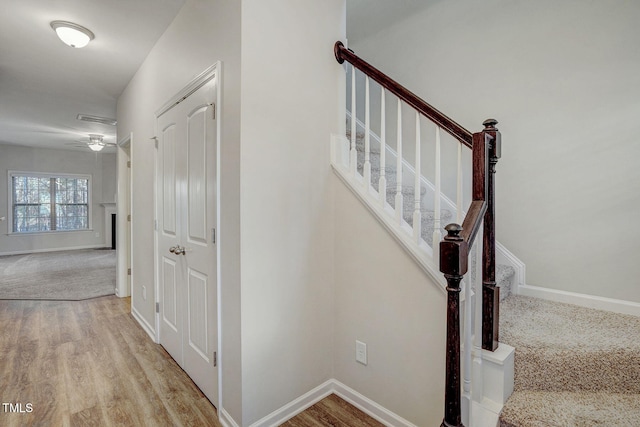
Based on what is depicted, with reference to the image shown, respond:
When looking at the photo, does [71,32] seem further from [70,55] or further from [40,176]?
[40,176]

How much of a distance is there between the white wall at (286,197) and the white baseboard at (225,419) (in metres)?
0.12

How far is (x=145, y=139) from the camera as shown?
3000mm

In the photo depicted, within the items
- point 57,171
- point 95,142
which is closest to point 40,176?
point 57,171

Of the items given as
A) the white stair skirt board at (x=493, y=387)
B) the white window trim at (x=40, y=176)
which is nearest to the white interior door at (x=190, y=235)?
the white stair skirt board at (x=493, y=387)

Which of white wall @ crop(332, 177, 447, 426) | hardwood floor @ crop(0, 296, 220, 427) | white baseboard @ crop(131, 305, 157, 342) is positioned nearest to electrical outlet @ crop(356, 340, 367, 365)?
white wall @ crop(332, 177, 447, 426)

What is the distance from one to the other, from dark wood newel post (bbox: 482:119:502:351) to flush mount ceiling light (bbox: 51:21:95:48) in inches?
117

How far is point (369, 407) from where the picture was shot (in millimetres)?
1808

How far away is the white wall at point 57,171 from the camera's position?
7074 millimetres

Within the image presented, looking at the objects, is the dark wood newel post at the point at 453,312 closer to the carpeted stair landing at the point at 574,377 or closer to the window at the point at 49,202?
the carpeted stair landing at the point at 574,377

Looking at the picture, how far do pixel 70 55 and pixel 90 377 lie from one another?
9.30 ft

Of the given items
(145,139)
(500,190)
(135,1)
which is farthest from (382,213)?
(145,139)

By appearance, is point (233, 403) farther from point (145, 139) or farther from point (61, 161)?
point (61, 161)

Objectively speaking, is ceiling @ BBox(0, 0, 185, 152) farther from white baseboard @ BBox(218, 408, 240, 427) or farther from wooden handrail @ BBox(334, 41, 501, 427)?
white baseboard @ BBox(218, 408, 240, 427)

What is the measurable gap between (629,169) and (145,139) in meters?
3.80
